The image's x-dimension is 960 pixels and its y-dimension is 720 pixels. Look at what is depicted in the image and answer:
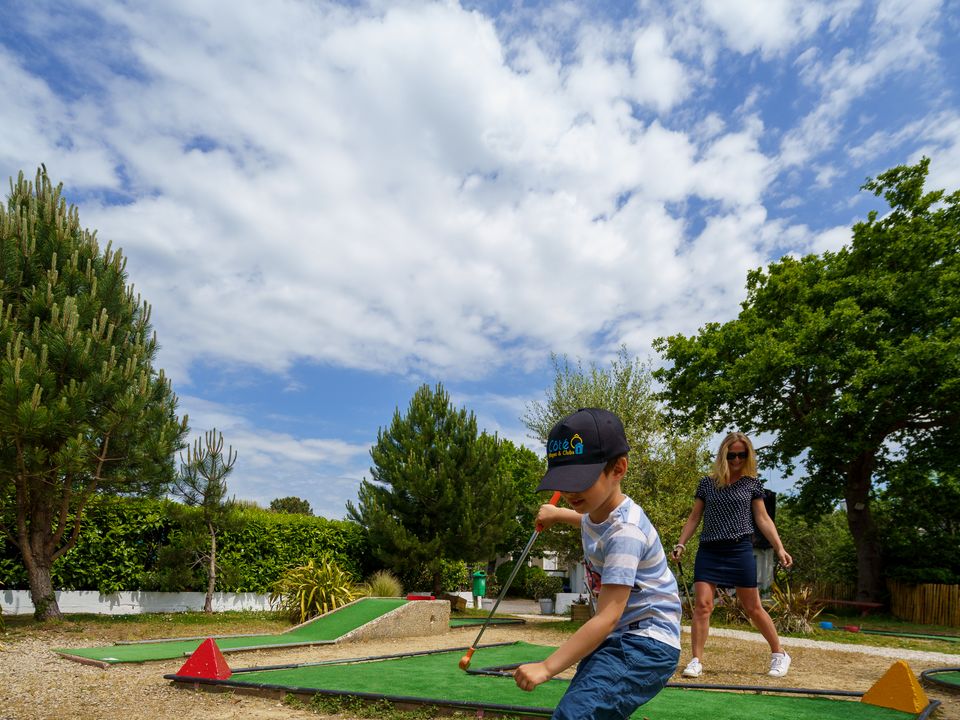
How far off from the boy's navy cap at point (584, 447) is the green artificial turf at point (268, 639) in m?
6.60

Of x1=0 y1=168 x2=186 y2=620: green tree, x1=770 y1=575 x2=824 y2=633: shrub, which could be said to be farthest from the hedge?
x1=770 y1=575 x2=824 y2=633: shrub

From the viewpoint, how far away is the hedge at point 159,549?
13.6 meters

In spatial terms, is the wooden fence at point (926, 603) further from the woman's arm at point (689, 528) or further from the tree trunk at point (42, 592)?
the tree trunk at point (42, 592)

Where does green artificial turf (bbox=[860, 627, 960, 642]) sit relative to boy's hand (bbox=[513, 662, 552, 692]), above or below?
below

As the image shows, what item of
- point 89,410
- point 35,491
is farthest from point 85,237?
point 35,491

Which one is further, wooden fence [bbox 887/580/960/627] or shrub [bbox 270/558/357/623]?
wooden fence [bbox 887/580/960/627]

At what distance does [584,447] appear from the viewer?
228 cm

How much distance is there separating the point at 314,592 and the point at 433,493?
522cm

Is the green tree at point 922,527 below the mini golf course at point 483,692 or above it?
above

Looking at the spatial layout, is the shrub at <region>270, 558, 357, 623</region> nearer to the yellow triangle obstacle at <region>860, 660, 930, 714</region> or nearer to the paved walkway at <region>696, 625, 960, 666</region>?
the paved walkway at <region>696, 625, 960, 666</region>

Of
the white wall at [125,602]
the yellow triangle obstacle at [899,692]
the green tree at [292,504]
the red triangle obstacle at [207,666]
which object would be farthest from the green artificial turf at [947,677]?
the green tree at [292,504]

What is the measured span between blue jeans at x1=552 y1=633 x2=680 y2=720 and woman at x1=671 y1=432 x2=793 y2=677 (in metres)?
3.37

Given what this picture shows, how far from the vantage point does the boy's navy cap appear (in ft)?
7.32

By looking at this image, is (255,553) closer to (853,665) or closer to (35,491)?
(35,491)
